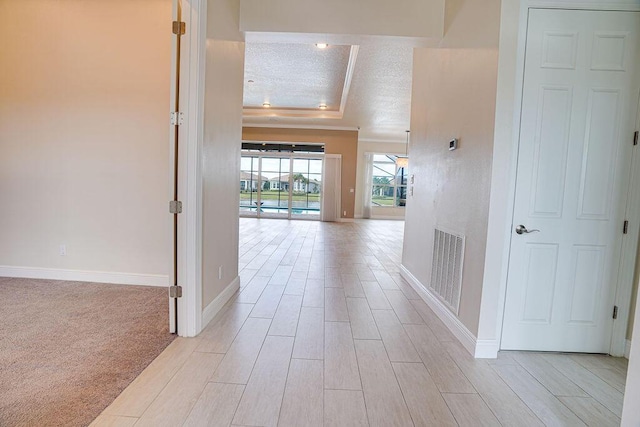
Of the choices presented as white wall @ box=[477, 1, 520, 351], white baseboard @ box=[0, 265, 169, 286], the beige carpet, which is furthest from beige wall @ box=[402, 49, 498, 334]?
white baseboard @ box=[0, 265, 169, 286]

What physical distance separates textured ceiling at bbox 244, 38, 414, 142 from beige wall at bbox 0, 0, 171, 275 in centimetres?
181

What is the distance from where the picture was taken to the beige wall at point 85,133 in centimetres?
349

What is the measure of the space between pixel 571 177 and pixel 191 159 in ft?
8.89

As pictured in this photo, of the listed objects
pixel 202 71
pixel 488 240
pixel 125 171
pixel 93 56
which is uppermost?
pixel 93 56

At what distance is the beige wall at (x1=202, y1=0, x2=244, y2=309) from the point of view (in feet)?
8.30

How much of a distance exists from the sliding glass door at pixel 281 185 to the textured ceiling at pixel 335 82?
47.2 inches

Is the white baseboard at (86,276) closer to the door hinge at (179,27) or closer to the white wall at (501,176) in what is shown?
the door hinge at (179,27)

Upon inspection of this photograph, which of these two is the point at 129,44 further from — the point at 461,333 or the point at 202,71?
the point at 461,333

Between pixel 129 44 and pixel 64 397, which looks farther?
pixel 129 44

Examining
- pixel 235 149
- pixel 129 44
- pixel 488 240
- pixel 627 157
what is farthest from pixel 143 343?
pixel 627 157

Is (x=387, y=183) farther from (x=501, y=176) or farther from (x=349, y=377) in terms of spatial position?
(x=349, y=377)

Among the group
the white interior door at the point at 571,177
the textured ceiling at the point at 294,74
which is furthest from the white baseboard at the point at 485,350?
the textured ceiling at the point at 294,74

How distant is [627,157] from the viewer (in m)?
2.26

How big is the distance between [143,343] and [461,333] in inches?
93.1
